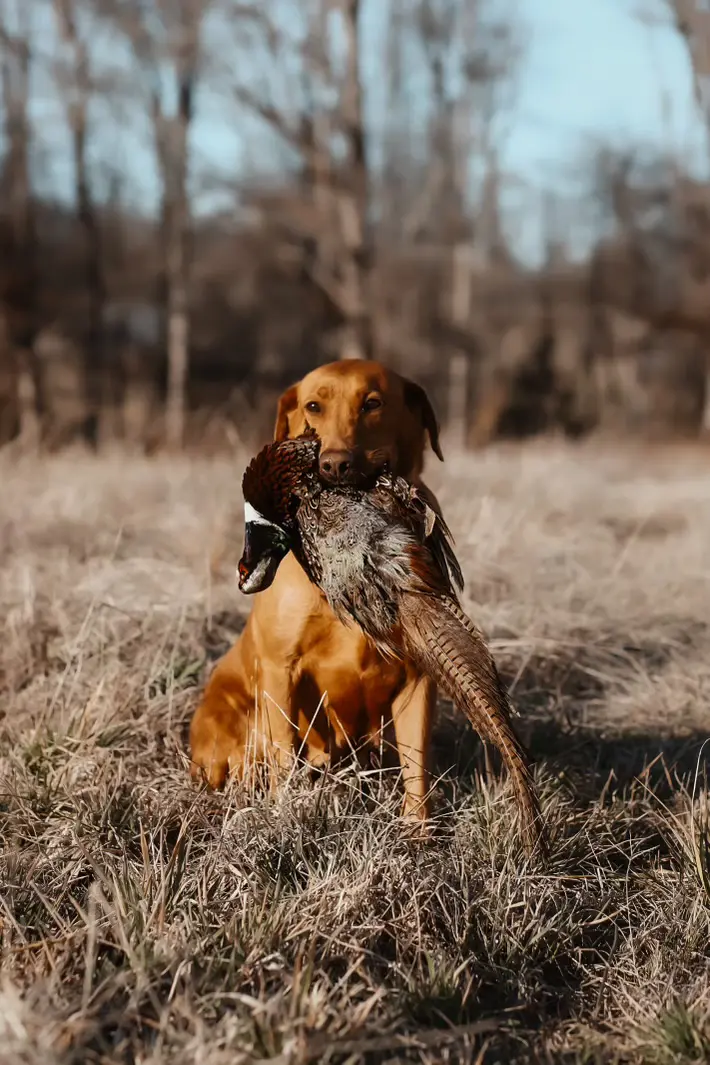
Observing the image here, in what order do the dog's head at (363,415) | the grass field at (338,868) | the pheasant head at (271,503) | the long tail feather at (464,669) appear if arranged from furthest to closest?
the dog's head at (363,415), the pheasant head at (271,503), the long tail feather at (464,669), the grass field at (338,868)

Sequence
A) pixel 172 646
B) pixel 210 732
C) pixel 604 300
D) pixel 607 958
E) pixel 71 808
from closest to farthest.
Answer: pixel 607 958 < pixel 71 808 < pixel 210 732 < pixel 172 646 < pixel 604 300

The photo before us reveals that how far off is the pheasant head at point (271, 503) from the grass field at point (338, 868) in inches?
21.9

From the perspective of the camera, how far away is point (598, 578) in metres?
4.45

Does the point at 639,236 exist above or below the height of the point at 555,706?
above

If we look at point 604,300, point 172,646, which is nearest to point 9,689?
point 172,646

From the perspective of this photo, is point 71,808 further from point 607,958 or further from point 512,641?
point 512,641

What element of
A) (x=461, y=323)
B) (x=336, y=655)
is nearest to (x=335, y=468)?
(x=336, y=655)

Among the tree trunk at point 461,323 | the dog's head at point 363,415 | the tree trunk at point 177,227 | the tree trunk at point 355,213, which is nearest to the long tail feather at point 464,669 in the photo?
the dog's head at point 363,415

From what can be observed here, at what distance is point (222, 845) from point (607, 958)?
2.94 ft

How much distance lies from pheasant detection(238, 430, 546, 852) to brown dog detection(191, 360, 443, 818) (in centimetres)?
14

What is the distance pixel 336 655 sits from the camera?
2.41 metres

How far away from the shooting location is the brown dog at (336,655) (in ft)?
7.81

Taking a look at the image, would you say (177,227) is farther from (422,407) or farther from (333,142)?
(422,407)

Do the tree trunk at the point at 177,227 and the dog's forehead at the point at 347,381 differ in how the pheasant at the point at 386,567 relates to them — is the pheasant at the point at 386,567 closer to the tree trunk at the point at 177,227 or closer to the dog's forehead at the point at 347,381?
the dog's forehead at the point at 347,381
